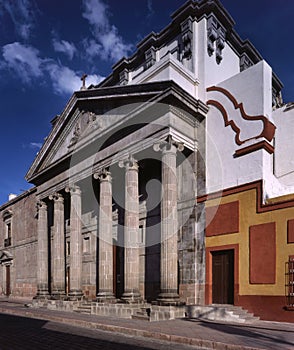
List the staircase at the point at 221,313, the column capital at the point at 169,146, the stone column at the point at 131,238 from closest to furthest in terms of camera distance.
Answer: the staircase at the point at 221,313 → the column capital at the point at 169,146 → the stone column at the point at 131,238

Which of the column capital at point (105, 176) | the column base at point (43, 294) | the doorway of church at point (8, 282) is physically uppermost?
the column capital at point (105, 176)

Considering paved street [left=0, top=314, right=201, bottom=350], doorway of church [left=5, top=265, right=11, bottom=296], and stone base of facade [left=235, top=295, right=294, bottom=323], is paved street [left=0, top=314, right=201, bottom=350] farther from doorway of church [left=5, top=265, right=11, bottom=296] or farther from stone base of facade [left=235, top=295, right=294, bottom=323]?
doorway of church [left=5, top=265, right=11, bottom=296]

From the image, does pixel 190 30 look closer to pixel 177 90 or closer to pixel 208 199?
pixel 177 90

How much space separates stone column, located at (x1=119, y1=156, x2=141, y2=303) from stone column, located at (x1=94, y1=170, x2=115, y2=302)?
156cm

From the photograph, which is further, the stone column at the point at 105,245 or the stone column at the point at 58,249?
the stone column at the point at 58,249

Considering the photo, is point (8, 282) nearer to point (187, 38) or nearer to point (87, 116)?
point (87, 116)

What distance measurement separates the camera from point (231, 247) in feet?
45.0

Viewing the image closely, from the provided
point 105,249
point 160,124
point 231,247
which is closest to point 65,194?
point 105,249

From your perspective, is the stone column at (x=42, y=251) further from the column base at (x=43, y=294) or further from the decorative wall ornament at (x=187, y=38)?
the decorative wall ornament at (x=187, y=38)

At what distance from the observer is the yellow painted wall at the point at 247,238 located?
1200cm

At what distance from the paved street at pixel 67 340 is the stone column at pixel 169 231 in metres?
3.04

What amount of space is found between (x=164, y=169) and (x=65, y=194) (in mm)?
9214

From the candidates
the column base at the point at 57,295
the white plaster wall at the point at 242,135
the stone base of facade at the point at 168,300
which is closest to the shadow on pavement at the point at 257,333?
the stone base of facade at the point at 168,300

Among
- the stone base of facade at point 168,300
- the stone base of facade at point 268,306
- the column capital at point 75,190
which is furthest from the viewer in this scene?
the column capital at point 75,190
